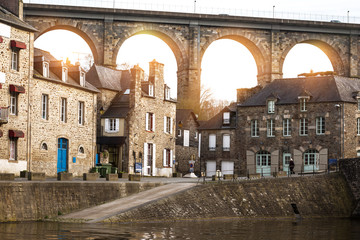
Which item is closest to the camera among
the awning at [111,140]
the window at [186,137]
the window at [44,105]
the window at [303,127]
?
the window at [44,105]

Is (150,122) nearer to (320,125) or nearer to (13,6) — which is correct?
(320,125)

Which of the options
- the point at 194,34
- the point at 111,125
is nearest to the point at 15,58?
the point at 111,125

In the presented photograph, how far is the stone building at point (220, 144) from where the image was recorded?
5331cm

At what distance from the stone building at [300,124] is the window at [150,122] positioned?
696 cm

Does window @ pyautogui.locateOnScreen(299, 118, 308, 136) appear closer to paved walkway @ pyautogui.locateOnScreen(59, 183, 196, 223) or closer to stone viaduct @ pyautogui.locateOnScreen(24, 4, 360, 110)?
stone viaduct @ pyautogui.locateOnScreen(24, 4, 360, 110)

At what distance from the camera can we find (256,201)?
3284cm

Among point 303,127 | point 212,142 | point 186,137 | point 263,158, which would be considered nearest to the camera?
point 303,127

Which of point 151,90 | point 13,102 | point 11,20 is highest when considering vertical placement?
point 11,20

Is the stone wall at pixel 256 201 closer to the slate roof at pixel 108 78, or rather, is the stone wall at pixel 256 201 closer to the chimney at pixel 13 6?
the chimney at pixel 13 6

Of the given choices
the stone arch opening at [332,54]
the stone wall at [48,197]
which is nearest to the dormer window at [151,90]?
the stone wall at [48,197]

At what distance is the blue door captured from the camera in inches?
1439

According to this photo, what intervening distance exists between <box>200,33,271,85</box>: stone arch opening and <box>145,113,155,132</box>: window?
17.3 metres

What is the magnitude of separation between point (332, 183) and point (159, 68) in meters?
15.6

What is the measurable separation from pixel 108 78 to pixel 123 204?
2159cm
